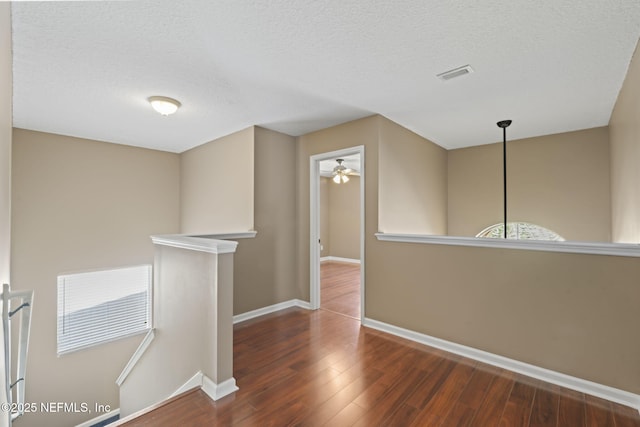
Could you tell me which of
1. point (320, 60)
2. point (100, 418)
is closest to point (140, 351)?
point (100, 418)

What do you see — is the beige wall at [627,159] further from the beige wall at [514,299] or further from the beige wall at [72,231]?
the beige wall at [72,231]

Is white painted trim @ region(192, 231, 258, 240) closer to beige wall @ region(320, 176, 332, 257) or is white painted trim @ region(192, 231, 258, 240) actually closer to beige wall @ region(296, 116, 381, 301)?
beige wall @ region(296, 116, 381, 301)

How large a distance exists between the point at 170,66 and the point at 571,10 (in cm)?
282

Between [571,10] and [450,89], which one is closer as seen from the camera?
[571,10]

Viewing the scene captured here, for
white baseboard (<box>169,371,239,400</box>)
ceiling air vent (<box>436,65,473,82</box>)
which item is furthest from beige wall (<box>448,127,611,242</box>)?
white baseboard (<box>169,371,239,400</box>)

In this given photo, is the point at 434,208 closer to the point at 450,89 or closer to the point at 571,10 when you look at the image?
the point at 450,89

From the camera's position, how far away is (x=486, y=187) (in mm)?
4762

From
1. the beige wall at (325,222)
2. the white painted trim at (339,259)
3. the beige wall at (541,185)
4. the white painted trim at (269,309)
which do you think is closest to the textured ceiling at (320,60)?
the beige wall at (541,185)

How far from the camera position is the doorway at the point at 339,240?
3852 mm

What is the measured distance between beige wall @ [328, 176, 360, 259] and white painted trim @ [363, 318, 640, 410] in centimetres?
477

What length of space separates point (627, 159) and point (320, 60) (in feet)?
9.82

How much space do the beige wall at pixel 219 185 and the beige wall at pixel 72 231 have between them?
0.66 metres

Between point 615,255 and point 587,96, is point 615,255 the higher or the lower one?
the lower one

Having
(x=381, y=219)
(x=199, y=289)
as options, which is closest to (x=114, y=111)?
(x=199, y=289)
